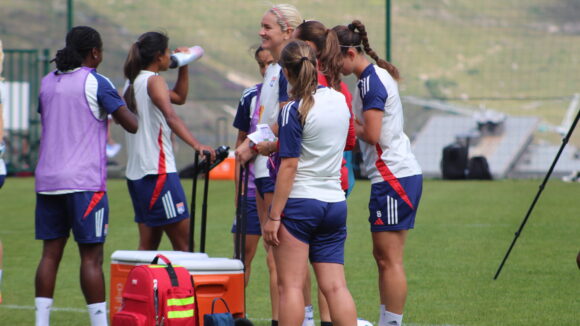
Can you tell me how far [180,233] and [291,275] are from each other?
1.70 meters

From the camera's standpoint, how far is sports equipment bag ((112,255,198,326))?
16.9ft

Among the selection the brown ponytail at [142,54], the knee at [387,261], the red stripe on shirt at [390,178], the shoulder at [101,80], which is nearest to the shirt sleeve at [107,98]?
the shoulder at [101,80]

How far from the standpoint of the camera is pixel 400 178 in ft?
18.5

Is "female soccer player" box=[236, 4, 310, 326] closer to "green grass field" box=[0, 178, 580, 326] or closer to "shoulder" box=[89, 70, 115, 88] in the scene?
"shoulder" box=[89, 70, 115, 88]

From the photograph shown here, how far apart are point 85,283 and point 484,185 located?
11.3 metres

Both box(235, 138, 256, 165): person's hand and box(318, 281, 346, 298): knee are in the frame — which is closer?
→ box(318, 281, 346, 298): knee

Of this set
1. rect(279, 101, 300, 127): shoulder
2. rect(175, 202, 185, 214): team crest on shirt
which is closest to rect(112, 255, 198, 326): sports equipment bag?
rect(279, 101, 300, 127): shoulder

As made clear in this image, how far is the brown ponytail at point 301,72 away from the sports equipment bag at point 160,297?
1.11 m

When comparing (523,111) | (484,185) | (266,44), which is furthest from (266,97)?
(523,111)

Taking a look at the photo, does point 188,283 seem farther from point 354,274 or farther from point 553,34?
point 553,34

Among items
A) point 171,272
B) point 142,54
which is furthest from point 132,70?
point 171,272

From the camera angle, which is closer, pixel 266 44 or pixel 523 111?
pixel 266 44

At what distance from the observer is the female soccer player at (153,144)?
639 centimetres

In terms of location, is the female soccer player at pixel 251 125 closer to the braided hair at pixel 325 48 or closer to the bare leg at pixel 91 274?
the braided hair at pixel 325 48
